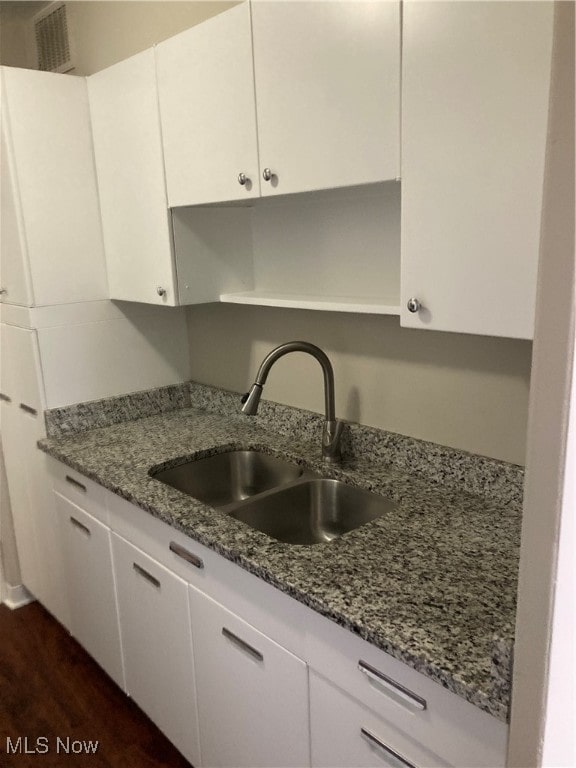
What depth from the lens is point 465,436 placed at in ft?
5.47

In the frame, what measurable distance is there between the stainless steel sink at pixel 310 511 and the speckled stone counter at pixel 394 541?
53 mm

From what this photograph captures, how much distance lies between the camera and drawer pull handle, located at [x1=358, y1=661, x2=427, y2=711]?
1.08 metres

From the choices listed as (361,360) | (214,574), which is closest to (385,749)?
(214,574)

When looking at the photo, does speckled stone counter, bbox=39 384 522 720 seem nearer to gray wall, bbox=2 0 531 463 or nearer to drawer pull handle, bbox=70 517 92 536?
gray wall, bbox=2 0 531 463

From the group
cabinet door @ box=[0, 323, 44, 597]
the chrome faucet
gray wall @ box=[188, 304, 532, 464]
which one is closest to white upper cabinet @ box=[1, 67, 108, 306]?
cabinet door @ box=[0, 323, 44, 597]

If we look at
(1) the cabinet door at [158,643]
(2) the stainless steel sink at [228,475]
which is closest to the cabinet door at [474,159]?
(2) the stainless steel sink at [228,475]

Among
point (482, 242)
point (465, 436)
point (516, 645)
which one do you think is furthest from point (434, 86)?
point (516, 645)

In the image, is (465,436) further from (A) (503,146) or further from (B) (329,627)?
(A) (503,146)

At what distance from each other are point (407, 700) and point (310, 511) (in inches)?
32.8

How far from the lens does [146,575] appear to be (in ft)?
6.21

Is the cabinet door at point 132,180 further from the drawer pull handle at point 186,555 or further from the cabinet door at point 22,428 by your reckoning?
the drawer pull handle at point 186,555

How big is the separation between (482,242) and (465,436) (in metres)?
0.64

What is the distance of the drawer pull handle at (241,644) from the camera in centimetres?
147

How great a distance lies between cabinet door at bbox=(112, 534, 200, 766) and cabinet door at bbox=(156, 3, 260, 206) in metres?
1.14
